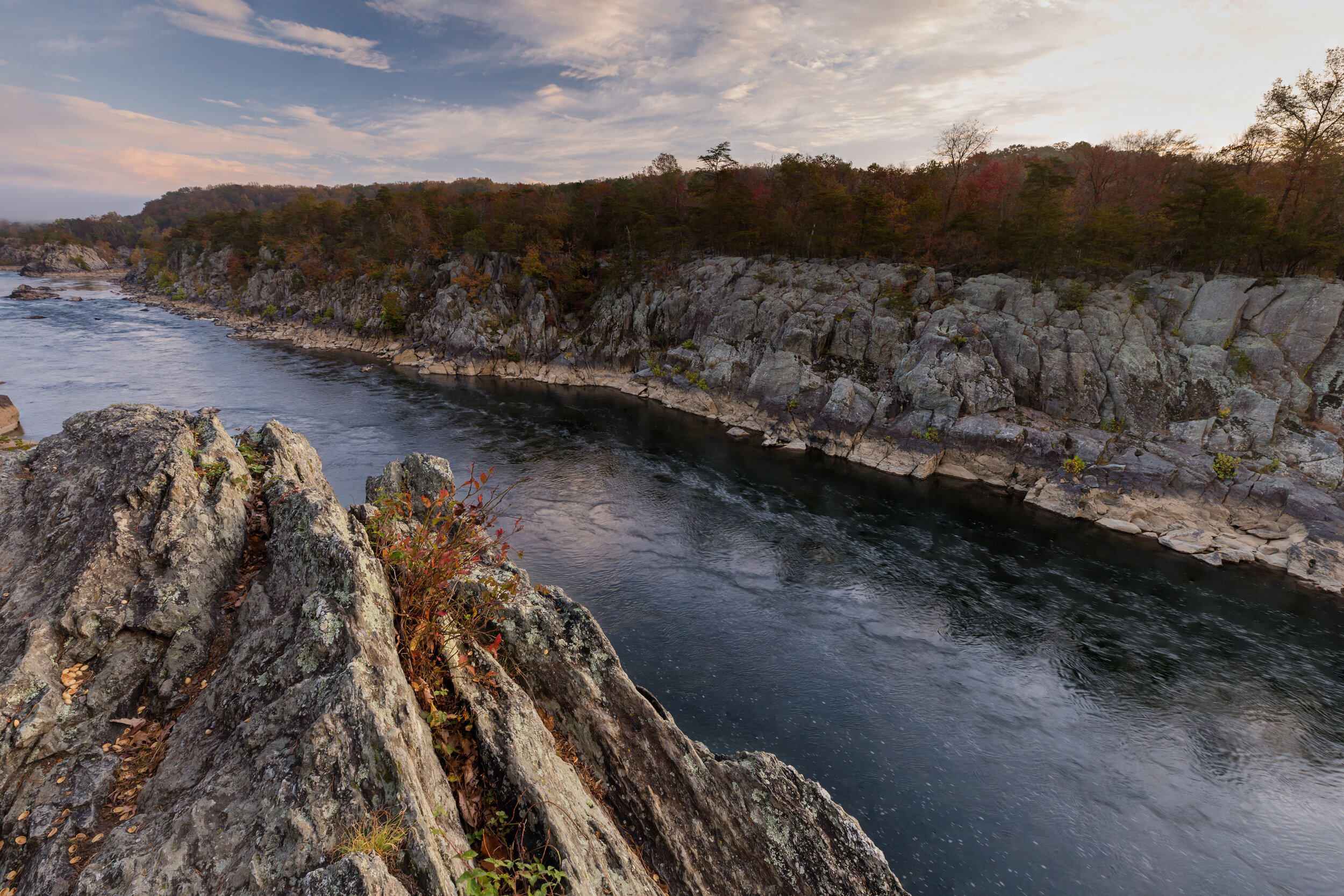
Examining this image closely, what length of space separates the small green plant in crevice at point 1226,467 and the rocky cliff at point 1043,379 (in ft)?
0.35

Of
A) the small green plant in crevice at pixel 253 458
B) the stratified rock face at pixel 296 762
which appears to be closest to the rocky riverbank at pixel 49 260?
the small green plant in crevice at pixel 253 458

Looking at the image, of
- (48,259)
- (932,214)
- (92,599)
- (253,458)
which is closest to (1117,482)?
(932,214)

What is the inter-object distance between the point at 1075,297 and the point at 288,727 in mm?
52843

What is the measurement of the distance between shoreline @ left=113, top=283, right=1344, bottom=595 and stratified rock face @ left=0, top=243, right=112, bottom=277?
192566 millimetres

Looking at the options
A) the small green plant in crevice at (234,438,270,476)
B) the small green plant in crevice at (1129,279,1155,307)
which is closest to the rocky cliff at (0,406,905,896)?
the small green plant in crevice at (234,438,270,476)

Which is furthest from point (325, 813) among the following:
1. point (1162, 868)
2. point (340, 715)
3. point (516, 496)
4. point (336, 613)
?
point (516, 496)

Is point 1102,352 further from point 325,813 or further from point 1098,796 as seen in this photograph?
point 325,813

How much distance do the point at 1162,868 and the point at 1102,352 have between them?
119 ft

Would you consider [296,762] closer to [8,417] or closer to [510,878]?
[510,878]

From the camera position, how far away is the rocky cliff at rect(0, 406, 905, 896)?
524cm

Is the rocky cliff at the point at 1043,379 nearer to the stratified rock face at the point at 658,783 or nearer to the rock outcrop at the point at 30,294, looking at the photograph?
the stratified rock face at the point at 658,783

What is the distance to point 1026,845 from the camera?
14195 millimetres

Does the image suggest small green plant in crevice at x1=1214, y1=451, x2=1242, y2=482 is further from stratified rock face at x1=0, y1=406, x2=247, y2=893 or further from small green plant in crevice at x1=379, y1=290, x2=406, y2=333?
small green plant in crevice at x1=379, y1=290, x2=406, y2=333

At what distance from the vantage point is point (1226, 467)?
31500 millimetres
